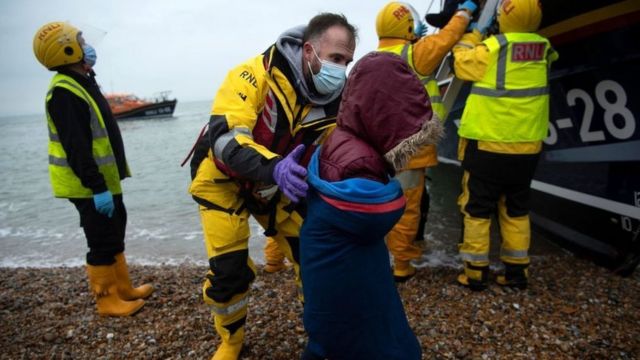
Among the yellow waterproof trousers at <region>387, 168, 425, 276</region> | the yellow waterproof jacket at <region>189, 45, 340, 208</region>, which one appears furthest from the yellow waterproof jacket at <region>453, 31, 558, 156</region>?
the yellow waterproof jacket at <region>189, 45, 340, 208</region>

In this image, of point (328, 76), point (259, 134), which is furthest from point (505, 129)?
point (259, 134)

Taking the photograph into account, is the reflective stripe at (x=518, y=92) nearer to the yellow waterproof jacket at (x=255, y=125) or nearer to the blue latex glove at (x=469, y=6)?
the blue latex glove at (x=469, y=6)

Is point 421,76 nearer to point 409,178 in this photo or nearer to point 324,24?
point 409,178

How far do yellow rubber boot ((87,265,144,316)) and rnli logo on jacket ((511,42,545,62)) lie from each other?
366 centimetres

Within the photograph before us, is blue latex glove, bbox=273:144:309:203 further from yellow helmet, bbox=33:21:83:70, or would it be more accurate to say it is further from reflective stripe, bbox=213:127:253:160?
yellow helmet, bbox=33:21:83:70

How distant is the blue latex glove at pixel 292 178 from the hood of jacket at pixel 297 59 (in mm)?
699

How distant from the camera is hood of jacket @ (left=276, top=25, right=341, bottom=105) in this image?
210 centimetres

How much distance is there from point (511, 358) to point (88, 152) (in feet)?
10.7

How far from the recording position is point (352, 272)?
55.2 inches

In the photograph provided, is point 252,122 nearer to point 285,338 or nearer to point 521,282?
point 285,338

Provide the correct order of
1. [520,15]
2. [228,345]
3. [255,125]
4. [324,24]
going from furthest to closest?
[520,15] < [228,345] < [255,125] < [324,24]

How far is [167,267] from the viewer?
15.0 ft

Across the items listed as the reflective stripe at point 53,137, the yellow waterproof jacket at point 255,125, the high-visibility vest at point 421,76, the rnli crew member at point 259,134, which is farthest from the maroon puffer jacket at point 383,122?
the reflective stripe at point 53,137

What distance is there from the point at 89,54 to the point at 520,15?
11.6 feet
